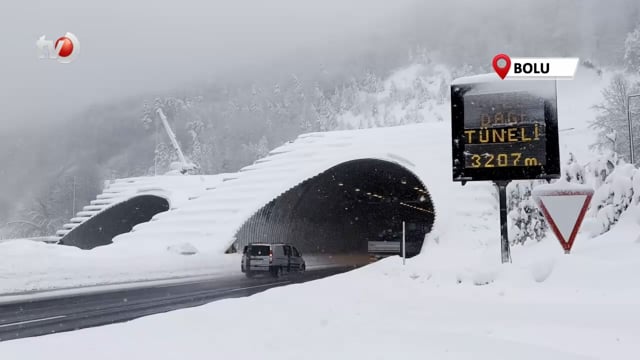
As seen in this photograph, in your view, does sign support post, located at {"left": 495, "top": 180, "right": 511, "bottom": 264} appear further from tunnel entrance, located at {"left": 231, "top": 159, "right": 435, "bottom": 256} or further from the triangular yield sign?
tunnel entrance, located at {"left": 231, "top": 159, "right": 435, "bottom": 256}

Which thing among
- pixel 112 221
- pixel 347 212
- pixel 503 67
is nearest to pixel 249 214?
pixel 347 212

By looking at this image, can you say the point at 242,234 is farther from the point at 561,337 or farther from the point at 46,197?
the point at 46,197

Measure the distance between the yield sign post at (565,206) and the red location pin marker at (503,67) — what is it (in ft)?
21.9

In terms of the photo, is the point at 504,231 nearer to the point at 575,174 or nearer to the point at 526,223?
the point at 575,174

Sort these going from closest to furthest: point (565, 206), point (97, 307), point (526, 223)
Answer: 1. point (565, 206)
2. point (97, 307)
3. point (526, 223)

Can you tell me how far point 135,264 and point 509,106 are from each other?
2002 centimetres

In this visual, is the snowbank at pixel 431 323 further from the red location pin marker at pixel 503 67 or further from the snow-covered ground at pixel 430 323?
the red location pin marker at pixel 503 67

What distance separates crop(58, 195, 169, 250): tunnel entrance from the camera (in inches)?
3219

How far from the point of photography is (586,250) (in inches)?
574

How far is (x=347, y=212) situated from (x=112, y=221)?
114 feet

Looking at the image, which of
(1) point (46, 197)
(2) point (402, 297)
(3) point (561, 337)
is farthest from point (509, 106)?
(1) point (46, 197)

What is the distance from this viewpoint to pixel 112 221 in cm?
8538

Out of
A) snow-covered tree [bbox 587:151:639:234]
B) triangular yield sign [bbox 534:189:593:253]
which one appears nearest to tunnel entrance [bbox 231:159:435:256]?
snow-covered tree [bbox 587:151:639:234]

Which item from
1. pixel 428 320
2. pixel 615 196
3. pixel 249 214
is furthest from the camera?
pixel 249 214
